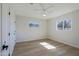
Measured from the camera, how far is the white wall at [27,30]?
230 inches

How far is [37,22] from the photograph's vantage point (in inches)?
281

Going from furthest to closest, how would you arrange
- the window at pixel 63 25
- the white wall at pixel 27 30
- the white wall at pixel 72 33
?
the white wall at pixel 27 30 < the window at pixel 63 25 < the white wall at pixel 72 33

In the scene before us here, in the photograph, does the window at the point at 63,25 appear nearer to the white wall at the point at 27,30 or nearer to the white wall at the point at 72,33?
the white wall at the point at 72,33

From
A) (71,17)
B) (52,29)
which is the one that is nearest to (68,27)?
(71,17)

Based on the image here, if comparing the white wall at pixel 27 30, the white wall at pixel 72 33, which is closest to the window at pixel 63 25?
the white wall at pixel 72 33

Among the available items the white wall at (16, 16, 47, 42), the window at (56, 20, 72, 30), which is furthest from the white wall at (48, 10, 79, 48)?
the white wall at (16, 16, 47, 42)

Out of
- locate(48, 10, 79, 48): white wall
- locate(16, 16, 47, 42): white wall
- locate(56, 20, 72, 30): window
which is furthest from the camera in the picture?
locate(16, 16, 47, 42): white wall

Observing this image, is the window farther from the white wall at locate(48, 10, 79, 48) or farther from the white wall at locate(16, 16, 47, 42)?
the white wall at locate(16, 16, 47, 42)

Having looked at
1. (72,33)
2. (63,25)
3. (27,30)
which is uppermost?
(63,25)

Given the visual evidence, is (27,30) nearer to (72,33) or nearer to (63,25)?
(63,25)

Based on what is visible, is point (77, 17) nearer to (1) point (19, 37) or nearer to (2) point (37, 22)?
(2) point (37, 22)

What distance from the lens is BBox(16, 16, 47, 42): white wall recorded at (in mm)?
5839

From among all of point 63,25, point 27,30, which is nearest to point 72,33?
point 63,25

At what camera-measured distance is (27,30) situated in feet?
20.9
